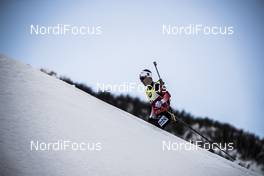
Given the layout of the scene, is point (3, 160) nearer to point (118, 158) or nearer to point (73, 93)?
point (118, 158)

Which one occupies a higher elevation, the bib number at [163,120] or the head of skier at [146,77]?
the head of skier at [146,77]

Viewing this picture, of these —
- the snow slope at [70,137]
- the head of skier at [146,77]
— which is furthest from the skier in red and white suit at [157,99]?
the snow slope at [70,137]

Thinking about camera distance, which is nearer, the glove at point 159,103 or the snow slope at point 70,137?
the snow slope at point 70,137

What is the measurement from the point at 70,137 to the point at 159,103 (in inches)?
126

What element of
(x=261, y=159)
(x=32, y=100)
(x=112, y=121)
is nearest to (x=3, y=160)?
(x=32, y=100)

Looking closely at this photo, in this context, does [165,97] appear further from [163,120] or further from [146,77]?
[146,77]

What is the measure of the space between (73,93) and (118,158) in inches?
80.8

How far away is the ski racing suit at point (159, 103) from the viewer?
635 centimetres

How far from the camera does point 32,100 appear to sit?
4.14 m

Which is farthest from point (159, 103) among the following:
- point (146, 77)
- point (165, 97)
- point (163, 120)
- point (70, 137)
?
point (70, 137)

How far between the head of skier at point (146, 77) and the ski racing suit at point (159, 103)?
0.09 metres

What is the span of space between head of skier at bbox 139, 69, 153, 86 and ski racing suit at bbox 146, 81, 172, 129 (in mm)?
86

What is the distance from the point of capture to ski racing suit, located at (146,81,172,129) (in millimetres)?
6348

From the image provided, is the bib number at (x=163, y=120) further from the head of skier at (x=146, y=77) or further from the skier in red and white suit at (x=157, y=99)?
the head of skier at (x=146, y=77)
